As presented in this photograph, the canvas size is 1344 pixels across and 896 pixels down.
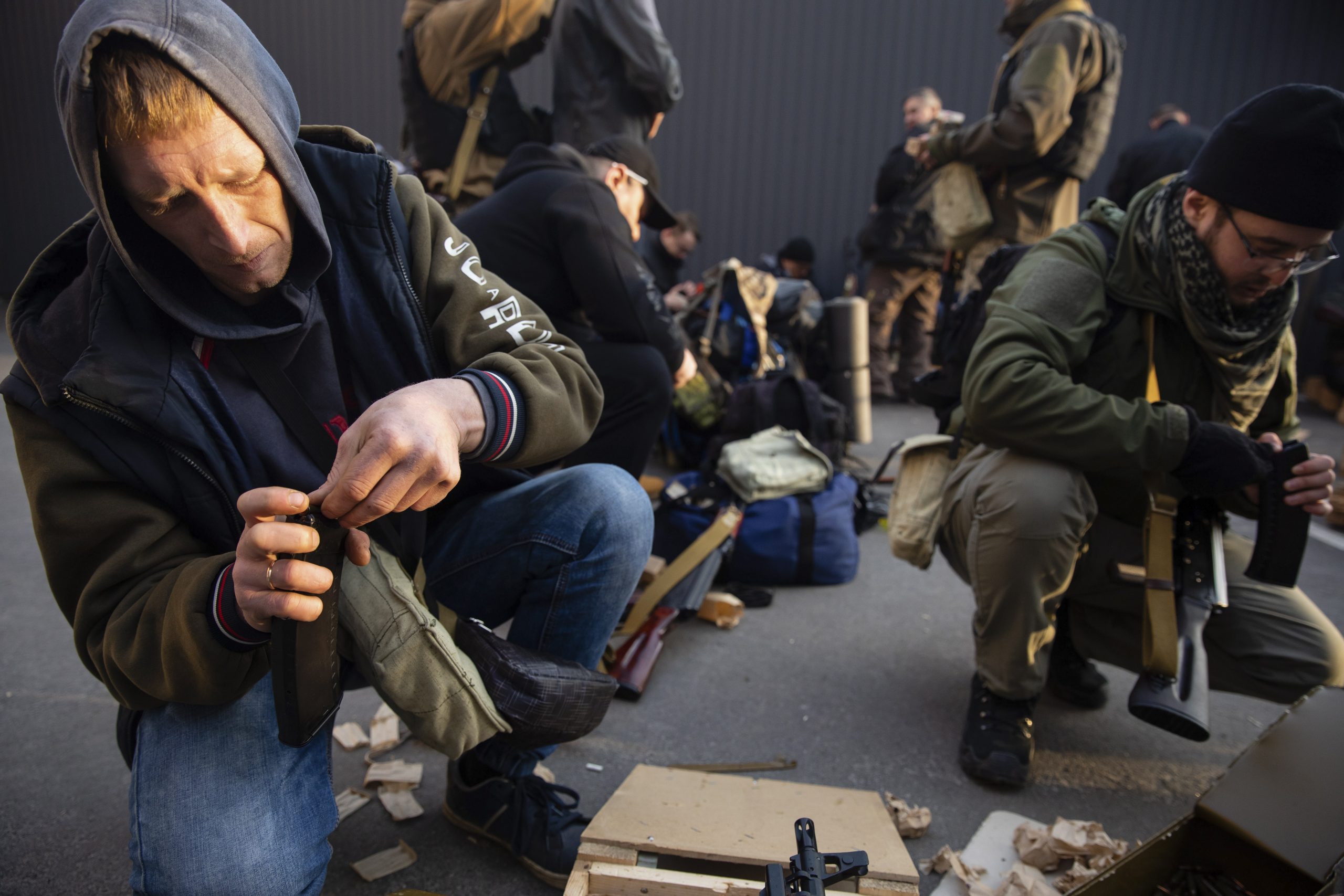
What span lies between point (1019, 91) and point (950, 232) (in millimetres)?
780

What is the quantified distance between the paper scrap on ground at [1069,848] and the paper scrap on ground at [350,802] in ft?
4.34

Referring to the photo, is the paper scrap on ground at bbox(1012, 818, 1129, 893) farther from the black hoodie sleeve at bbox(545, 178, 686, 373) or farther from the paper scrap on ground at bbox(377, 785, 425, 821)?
the black hoodie sleeve at bbox(545, 178, 686, 373)

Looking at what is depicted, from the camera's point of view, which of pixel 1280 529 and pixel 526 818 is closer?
pixel 526 818

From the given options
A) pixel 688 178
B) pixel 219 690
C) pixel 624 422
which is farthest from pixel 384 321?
pixel 688 178

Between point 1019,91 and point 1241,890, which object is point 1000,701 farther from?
point 1019,91

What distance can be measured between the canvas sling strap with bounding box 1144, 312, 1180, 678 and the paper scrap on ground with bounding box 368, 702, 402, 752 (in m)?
1.67

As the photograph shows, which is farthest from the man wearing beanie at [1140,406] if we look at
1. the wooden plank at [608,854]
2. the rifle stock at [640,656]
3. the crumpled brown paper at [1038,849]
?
the wooden plank at [608,854]

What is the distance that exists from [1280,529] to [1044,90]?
2756 mm

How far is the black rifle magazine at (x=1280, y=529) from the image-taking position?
1.76 metres

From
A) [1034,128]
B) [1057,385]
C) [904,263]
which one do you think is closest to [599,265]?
[1057,385]

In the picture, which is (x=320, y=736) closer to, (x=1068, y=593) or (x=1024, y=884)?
(x=1024, y=884)

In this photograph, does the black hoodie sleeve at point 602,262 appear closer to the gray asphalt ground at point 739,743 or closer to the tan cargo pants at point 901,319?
the gray asphalt ground at point 739,743

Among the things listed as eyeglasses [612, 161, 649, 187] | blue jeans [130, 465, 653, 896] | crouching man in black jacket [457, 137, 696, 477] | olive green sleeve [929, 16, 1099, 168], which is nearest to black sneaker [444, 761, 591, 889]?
blue jeans [130, 465, 653, 896]

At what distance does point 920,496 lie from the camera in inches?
84.2
